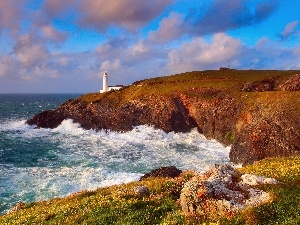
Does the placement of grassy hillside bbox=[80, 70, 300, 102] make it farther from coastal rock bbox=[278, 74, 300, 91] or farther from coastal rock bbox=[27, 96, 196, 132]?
coastal rock bbox=[278, 74, 300, 91]

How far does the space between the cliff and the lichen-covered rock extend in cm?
3761

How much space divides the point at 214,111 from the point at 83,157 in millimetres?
37480

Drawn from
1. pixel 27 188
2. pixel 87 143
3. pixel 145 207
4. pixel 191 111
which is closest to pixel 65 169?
pixel 27 188

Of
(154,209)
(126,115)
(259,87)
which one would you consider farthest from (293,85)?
(154,209)

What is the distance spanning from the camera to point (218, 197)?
58.2ft

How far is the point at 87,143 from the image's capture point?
77.7 m

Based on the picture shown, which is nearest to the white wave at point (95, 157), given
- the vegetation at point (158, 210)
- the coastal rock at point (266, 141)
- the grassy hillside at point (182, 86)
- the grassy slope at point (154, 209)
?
the coastal rock at point (266, 141)

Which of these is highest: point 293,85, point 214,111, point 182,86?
point 182,86

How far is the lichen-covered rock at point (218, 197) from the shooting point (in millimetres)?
16922

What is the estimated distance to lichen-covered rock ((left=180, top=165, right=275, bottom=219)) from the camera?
1692cm

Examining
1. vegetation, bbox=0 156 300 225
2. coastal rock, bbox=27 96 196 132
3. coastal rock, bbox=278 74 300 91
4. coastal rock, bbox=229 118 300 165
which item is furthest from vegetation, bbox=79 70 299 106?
vegetation, bbox=0 156 300 225

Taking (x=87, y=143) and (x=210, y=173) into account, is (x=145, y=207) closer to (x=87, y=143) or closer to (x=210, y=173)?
(x=210, y=173)

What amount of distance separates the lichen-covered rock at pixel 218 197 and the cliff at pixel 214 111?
123ft

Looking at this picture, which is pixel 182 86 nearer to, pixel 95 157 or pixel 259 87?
pixel 259 87
